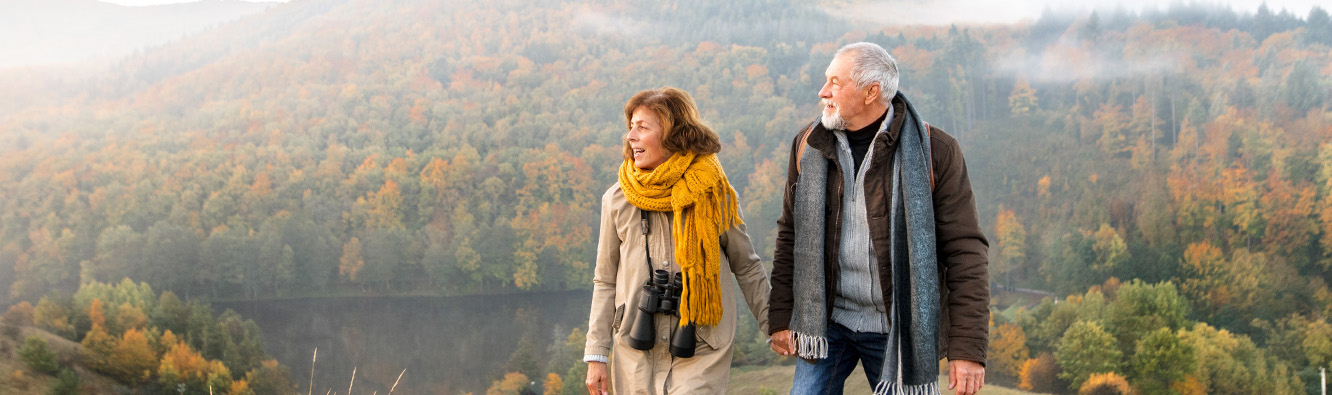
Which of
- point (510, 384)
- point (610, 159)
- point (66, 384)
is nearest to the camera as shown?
point (66, 384)

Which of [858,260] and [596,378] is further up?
[858,260]

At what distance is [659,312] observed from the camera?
8.82ft

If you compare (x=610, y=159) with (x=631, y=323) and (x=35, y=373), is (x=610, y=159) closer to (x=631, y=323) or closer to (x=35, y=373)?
(x=35, y=373)

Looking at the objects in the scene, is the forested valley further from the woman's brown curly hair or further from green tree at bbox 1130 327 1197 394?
the woman's brown curly hair

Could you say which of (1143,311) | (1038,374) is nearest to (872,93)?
(1038,374)

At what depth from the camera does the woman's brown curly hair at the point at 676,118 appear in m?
2.65

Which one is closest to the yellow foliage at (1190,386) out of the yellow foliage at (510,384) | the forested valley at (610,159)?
the forested valley at (610,159)

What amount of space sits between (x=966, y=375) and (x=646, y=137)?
1.21 meters

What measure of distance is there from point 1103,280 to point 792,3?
31.1 feet

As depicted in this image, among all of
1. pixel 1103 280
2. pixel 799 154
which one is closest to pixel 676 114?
pixel 799 154

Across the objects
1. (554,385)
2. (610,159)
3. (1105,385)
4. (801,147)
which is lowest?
(1105,385)

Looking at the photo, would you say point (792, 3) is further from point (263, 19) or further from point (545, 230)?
point (263, 19)

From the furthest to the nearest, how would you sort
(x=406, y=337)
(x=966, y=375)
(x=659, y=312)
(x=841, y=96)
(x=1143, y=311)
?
(x=1143, y=311) → (x=406, y=337) → (x=659, y=312) → (x=841, y=96) → (x=966, y=375)

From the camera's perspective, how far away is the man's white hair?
2252 millimetres
